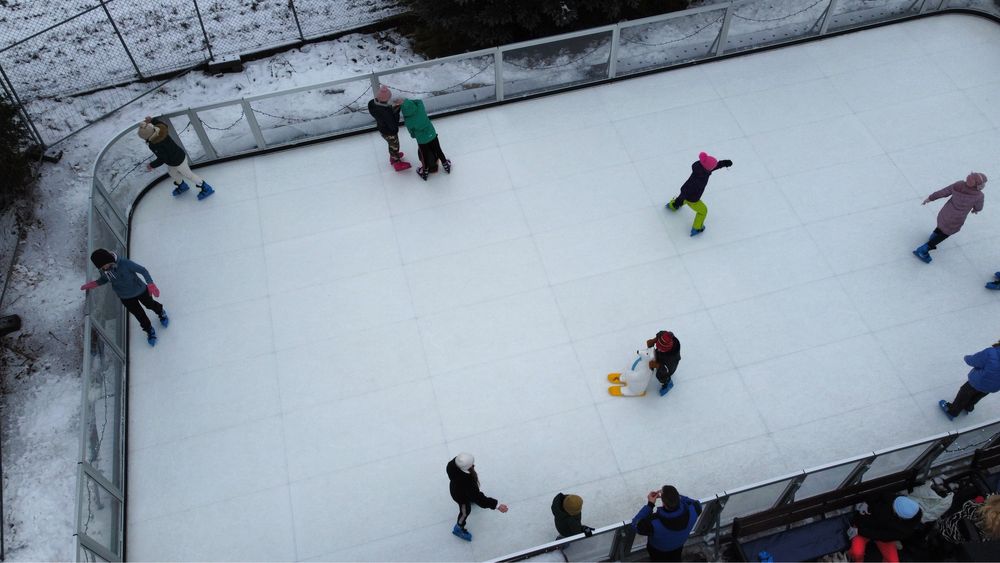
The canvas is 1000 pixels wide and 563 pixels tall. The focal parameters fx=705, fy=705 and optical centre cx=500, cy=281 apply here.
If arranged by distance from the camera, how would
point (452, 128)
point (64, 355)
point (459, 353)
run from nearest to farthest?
point (459, 353), point (64, 355), point (452, 128)

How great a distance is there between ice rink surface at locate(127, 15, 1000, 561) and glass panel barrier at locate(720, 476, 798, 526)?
0.50m

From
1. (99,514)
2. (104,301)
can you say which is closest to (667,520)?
(99,514)

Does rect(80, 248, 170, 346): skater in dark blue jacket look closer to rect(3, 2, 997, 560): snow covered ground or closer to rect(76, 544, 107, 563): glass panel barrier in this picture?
rect(3, 2, 997, 560): snow covered ground

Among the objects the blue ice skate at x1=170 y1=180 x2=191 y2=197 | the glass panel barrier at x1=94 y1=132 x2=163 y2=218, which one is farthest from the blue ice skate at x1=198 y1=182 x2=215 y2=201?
the glass panel barrier at x1=94 y1=132 x2=163 y2=218

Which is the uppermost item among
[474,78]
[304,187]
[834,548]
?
[474,78]

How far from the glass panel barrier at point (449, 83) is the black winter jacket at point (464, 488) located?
5.96m

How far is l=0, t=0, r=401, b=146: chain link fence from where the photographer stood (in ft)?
38.5

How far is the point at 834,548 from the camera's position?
6750mm

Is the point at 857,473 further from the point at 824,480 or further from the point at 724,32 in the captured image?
the point at 724,32

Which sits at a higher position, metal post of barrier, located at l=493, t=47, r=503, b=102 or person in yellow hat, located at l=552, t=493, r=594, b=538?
metal post of barrier, located at l=493, t=47, r=503, b=102

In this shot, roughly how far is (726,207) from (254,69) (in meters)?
8.35

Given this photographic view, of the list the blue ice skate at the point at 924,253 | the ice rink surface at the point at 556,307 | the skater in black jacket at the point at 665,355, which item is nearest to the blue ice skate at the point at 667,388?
the ice rink surface at the point at 556,307

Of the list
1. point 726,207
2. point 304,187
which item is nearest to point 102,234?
point 304,187

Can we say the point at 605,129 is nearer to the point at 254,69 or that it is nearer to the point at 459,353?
the point at 459,353
